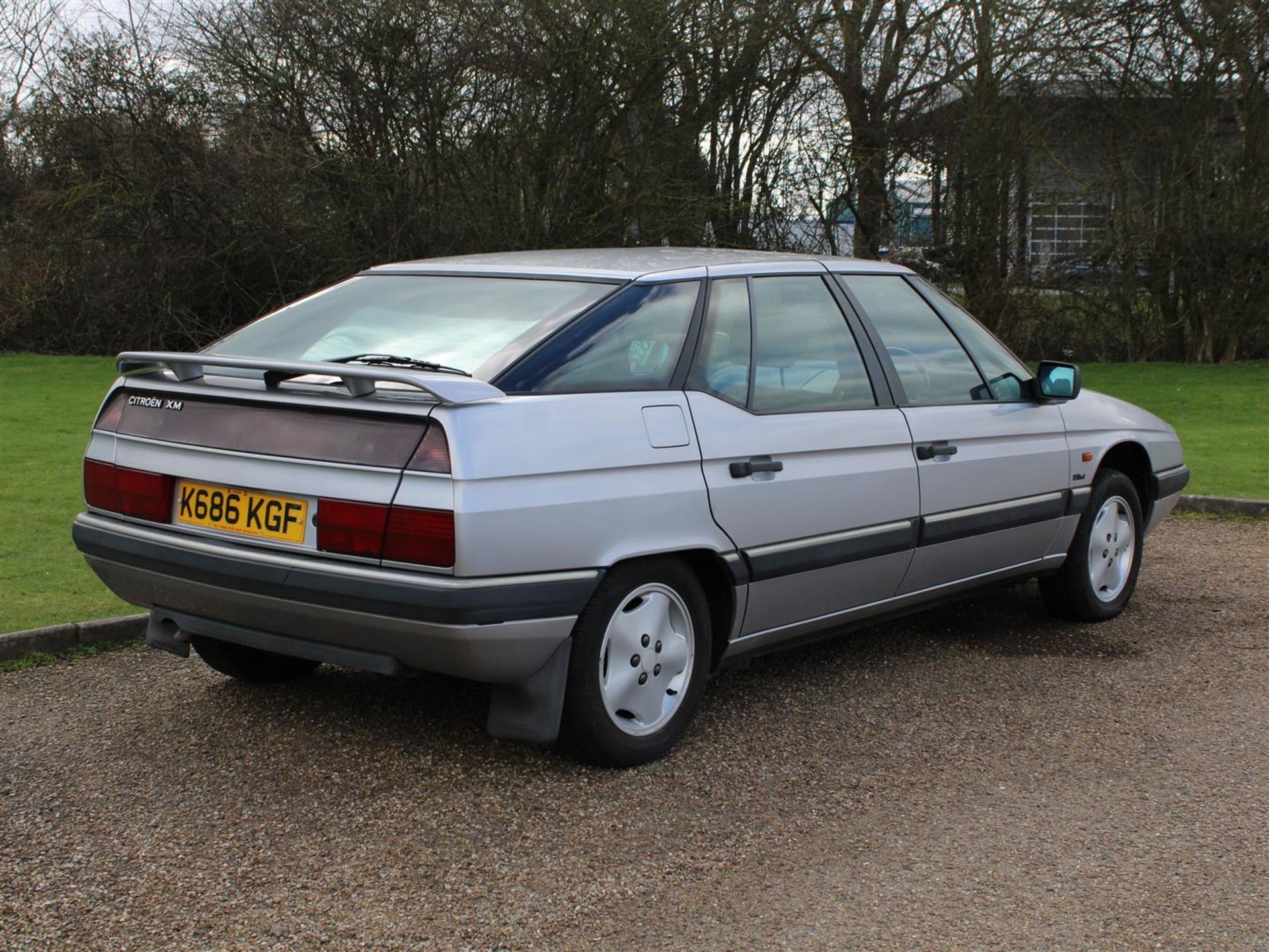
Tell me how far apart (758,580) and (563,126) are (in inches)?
538

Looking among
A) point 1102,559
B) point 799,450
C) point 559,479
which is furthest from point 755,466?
point 1102,559

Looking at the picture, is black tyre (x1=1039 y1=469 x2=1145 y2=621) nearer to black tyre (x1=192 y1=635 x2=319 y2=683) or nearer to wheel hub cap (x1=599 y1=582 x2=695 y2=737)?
wheel hub cap (x1=599 y1=582 x2=695 y2=737)

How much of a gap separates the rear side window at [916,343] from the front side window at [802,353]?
0.23 meters

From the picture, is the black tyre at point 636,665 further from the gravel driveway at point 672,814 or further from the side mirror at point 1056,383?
the side mirror at point 1056,383

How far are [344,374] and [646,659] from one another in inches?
51.6

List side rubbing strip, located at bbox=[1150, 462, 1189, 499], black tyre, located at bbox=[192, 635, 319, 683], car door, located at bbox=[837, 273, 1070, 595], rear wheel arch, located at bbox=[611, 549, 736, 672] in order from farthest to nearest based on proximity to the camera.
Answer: side rubbing strip, located at bbox=[1150, 462, 1189, 499], car door, located at bbox=[837, 273, 1070, 595], black tyre, located at bbox=[192, 635, 319, 683], rear wheel arch, located at bbox=[611, 549, 736, 672]

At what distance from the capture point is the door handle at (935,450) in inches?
209

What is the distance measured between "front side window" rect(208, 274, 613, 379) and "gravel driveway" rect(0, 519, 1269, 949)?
50.2 inches

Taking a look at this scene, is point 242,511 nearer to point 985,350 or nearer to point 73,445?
point 985,350

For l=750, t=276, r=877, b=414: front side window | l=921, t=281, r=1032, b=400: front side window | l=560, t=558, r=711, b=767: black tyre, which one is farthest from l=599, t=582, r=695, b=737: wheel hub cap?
l=921, t=281, r=1032, b=400: front side window

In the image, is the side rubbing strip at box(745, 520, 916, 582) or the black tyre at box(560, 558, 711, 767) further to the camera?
the side rubbing strip at box(745, 520, 916, 582)

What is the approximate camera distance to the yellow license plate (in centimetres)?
404

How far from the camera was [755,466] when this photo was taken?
4621 millimetres

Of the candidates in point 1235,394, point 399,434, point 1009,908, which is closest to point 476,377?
point 399,434
